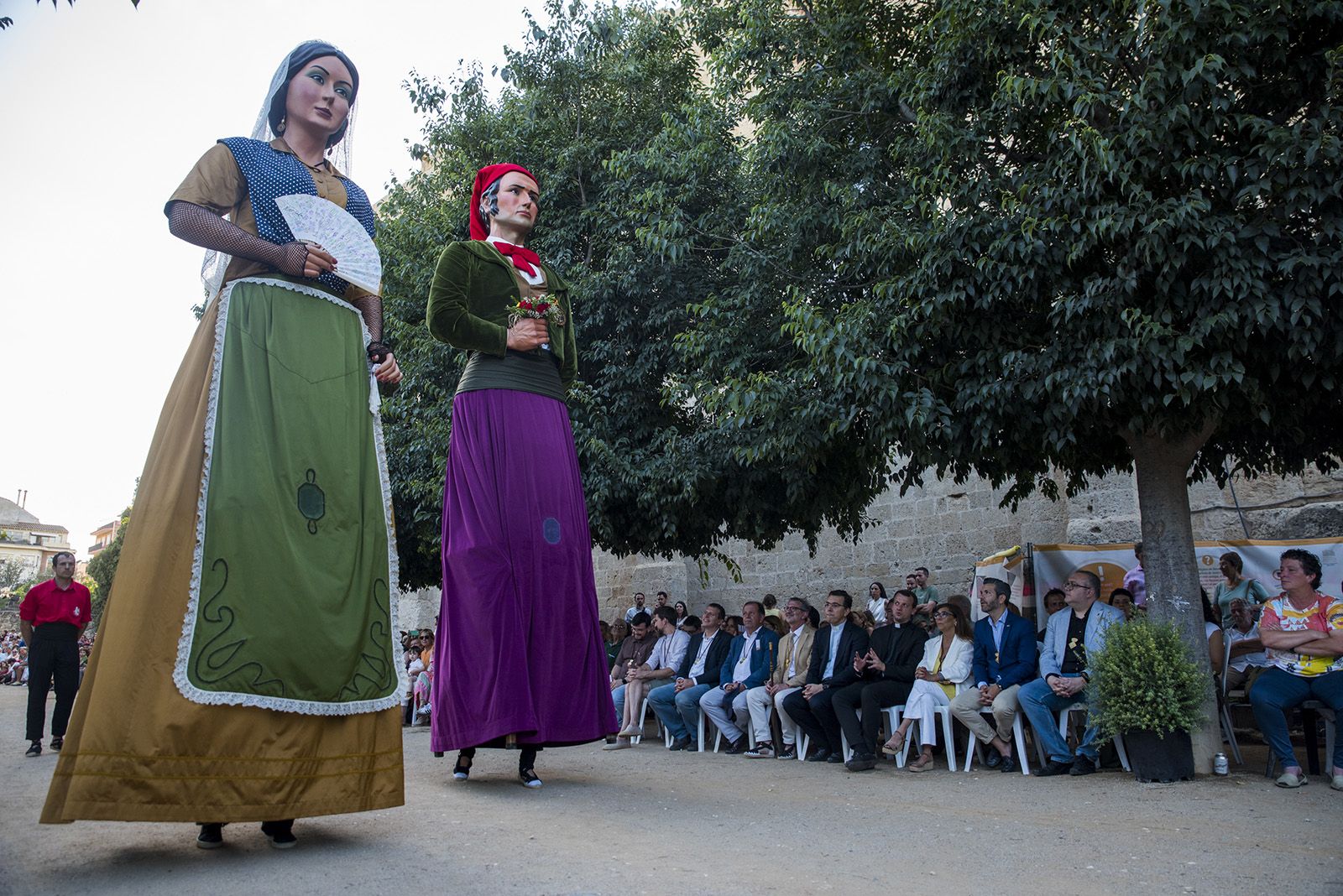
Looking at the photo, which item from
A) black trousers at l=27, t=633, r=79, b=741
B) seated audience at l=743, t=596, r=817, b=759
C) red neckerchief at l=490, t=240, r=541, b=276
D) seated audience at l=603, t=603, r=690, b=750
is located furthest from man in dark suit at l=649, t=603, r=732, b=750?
black trousers at l=27, t=633, r=79, b=741

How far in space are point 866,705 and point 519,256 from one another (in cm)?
382

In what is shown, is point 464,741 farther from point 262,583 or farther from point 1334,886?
point 1334,886

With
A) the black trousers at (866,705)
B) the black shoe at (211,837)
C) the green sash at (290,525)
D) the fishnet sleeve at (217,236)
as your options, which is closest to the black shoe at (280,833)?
the black shoe at (211,837)

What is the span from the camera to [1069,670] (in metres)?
6.81

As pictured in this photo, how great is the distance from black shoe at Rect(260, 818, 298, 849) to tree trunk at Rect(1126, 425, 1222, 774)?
503 centimetres

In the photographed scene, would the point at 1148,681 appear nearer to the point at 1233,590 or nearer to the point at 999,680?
the point at 999,680

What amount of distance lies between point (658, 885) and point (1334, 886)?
2133 mm

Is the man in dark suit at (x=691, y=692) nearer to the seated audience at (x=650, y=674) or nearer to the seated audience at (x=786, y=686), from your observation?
the seated audience at (x=650, y=674)

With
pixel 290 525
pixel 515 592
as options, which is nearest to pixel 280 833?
pixel 290 525

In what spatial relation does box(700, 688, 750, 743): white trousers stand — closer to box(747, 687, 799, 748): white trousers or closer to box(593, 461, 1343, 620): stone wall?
box(747, 687, 799, 748): white trousers

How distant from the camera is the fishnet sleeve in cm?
384

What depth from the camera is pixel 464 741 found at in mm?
5168

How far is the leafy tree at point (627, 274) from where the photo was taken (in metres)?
8.91

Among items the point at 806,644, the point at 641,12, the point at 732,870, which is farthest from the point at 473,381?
the point at 641,12
